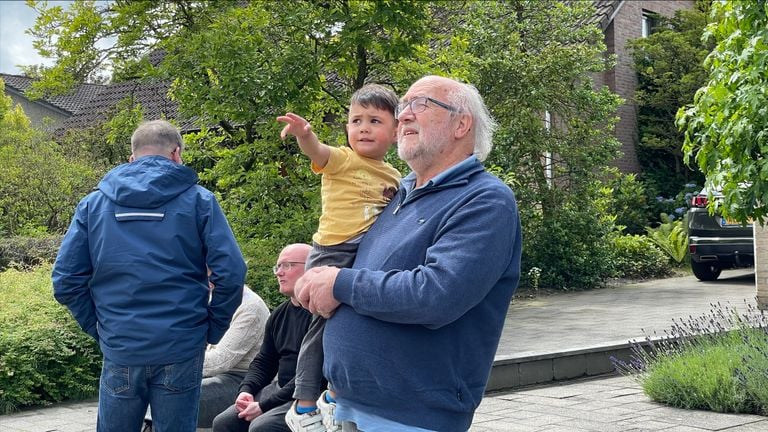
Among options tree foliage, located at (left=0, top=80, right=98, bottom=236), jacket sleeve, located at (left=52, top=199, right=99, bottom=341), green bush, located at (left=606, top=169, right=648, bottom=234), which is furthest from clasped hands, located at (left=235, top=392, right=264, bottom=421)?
green bush, located at (left=606, top=169, right=648, bottom=234)

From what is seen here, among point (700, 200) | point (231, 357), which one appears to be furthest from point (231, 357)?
point (700, 200)

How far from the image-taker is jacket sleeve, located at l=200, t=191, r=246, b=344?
4.22 m

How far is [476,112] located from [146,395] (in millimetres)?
2066

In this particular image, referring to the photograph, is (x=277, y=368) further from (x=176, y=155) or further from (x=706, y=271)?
(x=706, y=271)

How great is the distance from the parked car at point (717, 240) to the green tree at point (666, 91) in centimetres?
682

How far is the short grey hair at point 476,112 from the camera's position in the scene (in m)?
3.02

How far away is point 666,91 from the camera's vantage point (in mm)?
22906

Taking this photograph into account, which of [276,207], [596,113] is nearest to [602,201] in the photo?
[596,113]

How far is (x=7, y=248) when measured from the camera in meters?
14.1

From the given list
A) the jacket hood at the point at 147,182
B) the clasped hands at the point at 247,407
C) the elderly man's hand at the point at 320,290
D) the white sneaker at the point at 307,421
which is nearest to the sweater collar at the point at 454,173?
the elderly man's hand at the point at 320,290

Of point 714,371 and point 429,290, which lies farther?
point 714,371

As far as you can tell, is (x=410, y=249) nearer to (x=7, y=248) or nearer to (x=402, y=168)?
(x=402, y=168)

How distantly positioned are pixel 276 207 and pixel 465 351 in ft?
25.8

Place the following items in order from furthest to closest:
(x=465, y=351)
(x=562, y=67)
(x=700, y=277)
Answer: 1. (x=700, y=277)
2. (x=562, y=67)
3. (x=465, y=351)
